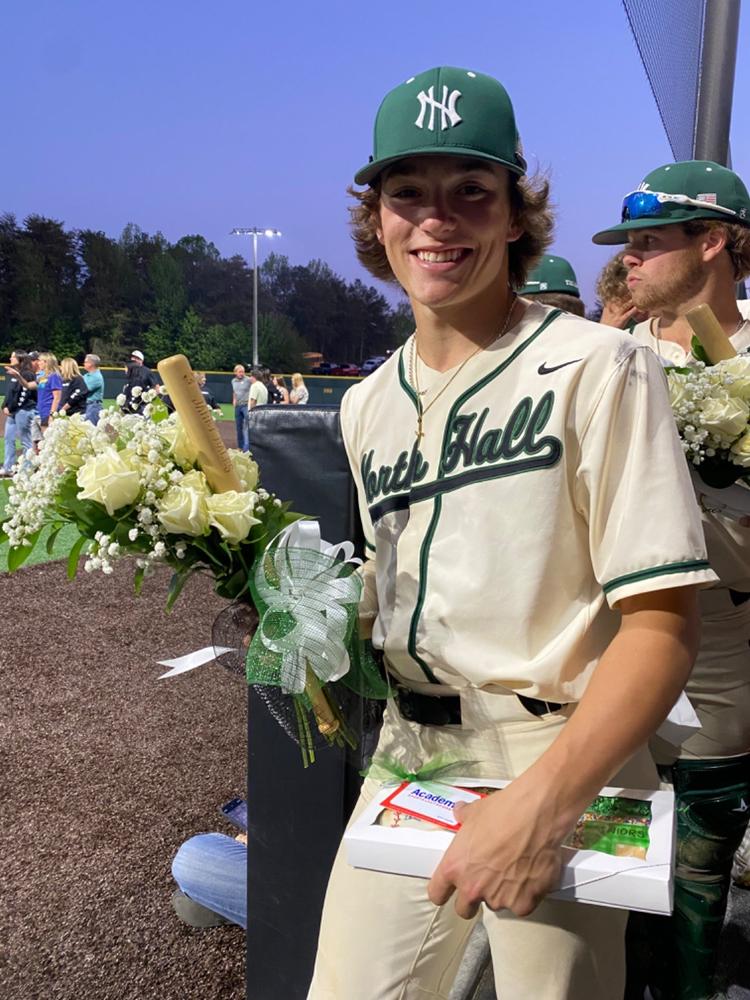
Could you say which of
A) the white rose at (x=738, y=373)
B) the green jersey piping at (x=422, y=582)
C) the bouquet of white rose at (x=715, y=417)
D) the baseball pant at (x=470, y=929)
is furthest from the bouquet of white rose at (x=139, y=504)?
the white rose at (x=738, y=373)

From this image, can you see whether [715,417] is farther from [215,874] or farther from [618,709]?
[215,874]

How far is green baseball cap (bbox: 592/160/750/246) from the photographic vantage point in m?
2.40

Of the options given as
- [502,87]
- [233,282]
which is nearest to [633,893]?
[502,87]

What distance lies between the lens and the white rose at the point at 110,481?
1466 millimetres

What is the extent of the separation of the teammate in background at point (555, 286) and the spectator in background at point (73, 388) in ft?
35.9

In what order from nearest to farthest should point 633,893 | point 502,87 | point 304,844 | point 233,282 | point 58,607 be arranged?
1. point 633,893
2. point 502,87
3. point 304,844
4. point 58,607
5. point 233,282

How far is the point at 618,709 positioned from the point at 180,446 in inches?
35.3

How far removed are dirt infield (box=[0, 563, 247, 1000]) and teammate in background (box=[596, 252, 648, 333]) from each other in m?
2.42

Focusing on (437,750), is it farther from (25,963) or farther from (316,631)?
(25,963)

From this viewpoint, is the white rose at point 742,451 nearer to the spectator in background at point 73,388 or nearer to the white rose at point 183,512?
the white rose at point 183,512

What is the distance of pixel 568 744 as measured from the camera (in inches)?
48.4

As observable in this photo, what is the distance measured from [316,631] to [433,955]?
2.00 feet

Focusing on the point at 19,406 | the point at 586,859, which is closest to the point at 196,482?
the point at 586,859

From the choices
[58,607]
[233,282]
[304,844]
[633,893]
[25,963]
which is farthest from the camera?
[233,282]
